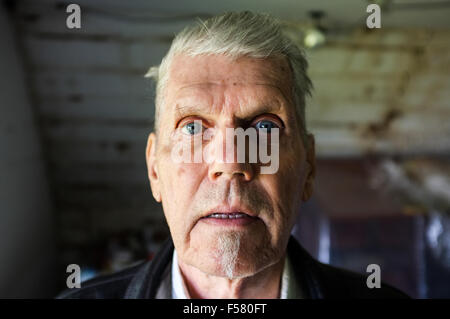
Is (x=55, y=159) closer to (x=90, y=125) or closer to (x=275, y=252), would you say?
(x=90, y=125)

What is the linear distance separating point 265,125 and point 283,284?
14.7 inches

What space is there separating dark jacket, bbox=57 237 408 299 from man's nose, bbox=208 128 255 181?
12.2 inches

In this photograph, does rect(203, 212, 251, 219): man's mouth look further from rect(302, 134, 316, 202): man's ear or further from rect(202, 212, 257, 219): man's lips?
rect(302, 134, 316, 202): man's ear

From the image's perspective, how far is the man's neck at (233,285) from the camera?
824 mm

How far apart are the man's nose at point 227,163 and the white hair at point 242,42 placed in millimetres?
185

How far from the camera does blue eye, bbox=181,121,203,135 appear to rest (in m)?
0.76

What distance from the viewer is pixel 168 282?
2.96 ft

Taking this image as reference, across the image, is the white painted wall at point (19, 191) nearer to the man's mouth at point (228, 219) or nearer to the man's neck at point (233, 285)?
the man's neck at point (233, 285)

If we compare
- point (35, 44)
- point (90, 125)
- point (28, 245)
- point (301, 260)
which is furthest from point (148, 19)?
point (28, 245)

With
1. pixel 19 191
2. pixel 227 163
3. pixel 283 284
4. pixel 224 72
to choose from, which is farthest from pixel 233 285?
pixel 19 191

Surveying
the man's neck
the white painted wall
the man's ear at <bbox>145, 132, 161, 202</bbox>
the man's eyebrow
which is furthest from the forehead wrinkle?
the white painted wall

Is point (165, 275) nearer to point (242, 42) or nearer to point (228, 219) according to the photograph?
point (228, 219)

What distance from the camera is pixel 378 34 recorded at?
1.91 m

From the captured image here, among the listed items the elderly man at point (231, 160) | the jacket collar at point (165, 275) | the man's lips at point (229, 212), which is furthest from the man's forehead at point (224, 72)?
the jacket collar at point (165, 275)
